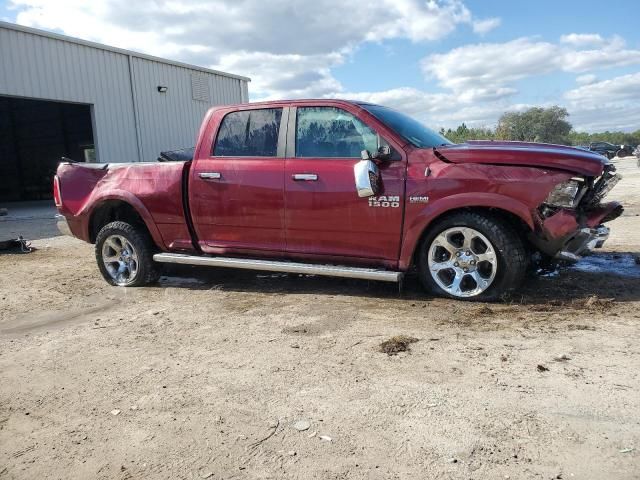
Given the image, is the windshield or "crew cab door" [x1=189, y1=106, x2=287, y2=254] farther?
"crew cab door" [x1=189, y1=106, x2=287, y2=254]

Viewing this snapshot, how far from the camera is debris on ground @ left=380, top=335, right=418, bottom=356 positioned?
12.0 ft

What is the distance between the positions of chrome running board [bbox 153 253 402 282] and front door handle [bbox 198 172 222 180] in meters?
0.82

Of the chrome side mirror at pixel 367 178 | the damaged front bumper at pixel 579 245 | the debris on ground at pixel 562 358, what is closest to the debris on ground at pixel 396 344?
the debris on ground at pixel 562 358

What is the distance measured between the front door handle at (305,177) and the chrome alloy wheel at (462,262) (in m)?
1.23

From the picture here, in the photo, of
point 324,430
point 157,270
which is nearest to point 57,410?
point 324,430

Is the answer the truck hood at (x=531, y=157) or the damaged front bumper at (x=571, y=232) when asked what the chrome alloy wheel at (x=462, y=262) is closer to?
the damaged front bumper at (x=571, y=232)

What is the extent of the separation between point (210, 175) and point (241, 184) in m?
0.38

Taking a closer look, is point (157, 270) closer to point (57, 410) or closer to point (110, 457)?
point (57, 410)

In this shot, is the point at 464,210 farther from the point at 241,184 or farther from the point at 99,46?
the point at 99,46

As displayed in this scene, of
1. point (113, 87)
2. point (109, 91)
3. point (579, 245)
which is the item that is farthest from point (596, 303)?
point (113, 87)

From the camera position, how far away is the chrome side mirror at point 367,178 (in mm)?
4598

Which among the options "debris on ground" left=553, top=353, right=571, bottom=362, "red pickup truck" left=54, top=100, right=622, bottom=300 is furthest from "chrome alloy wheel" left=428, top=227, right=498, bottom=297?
"debris on ground" left=553, top=353, right=571, bottom=362

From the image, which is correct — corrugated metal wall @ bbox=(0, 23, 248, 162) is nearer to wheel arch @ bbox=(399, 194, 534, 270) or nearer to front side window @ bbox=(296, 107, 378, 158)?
front side window @ bbox=(296, 107, 378, 158)

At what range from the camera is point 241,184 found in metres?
5.23
